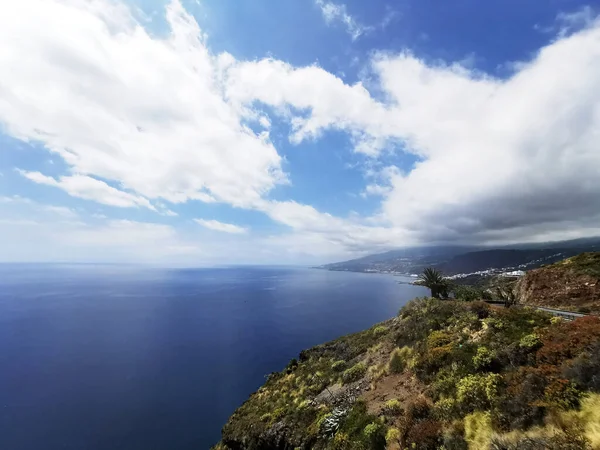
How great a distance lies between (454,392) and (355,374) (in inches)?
393

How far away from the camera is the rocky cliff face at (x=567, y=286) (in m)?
28.2

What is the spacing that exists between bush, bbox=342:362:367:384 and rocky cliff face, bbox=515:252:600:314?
19.9 metres

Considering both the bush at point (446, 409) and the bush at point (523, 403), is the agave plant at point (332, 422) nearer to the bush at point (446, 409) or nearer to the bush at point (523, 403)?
the bush at point (446, 409)

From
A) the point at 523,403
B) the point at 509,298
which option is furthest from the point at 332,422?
the point at 509,298

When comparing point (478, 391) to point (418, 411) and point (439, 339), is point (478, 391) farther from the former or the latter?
point (439, 339)

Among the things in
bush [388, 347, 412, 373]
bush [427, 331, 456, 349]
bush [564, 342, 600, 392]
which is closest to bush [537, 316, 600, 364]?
bush [564, 342, 600, 392]

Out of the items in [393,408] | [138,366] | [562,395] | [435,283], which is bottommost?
[138,366]

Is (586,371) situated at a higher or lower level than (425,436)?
higher

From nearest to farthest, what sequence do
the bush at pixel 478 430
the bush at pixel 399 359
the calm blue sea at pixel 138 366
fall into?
the bush at pixel 478 430 → the bush at pixel 399 359 → the calm blue sea at pixel 138 366

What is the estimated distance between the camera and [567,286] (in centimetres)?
3108

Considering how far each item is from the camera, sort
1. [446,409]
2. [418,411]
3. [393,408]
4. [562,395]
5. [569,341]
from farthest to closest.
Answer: [393,408]
[418,411]
[446,409]
[569,341]
[562,395]

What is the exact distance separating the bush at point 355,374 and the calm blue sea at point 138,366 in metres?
34.3

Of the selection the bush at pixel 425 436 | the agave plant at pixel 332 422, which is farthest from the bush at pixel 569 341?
the agave plant at pixel 332 422

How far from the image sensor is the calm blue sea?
45.5 metres
